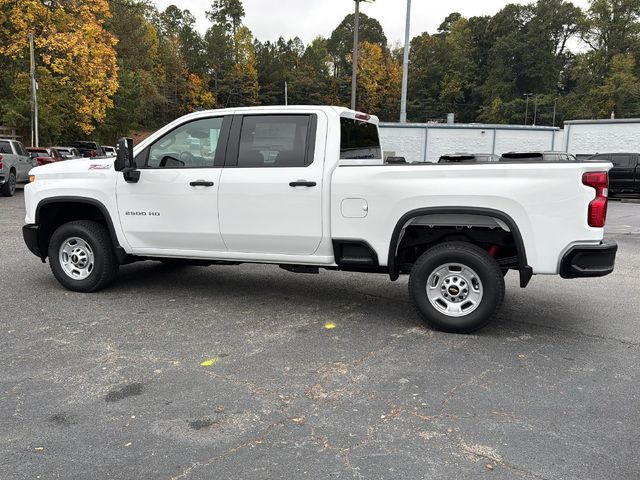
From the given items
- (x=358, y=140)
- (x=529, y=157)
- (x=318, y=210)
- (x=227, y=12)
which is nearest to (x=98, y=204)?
(x=318, y=210)

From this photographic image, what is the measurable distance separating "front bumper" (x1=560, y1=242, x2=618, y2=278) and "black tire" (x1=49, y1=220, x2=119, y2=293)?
15.3 ft

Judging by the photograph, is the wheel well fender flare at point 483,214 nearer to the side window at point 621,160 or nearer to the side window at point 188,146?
the side window at point 188,146

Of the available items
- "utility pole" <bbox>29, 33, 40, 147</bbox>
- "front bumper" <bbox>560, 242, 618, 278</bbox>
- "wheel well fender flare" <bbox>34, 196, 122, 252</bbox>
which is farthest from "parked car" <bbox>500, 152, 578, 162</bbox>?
"utility pole" <bbox>29, 33, 40, 147</bbox>

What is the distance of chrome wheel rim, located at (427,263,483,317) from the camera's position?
5.05 metres

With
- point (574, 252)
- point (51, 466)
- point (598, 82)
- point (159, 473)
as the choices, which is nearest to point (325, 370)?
point (159, 473)

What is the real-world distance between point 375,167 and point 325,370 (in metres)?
1.91

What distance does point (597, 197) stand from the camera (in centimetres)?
464

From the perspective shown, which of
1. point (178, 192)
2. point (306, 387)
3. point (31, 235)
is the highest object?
point (178, 192)

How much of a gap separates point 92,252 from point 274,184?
2.36 metres

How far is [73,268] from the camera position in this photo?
6.39 meters

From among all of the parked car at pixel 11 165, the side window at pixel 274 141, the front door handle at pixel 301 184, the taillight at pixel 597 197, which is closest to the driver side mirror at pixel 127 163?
the side window at pixel 274 141

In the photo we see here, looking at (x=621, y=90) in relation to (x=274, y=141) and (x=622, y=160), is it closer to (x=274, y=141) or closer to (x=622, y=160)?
(x=622, y=160)

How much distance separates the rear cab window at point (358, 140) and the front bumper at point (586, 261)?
227 cm

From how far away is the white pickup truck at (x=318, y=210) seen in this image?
187 inches
